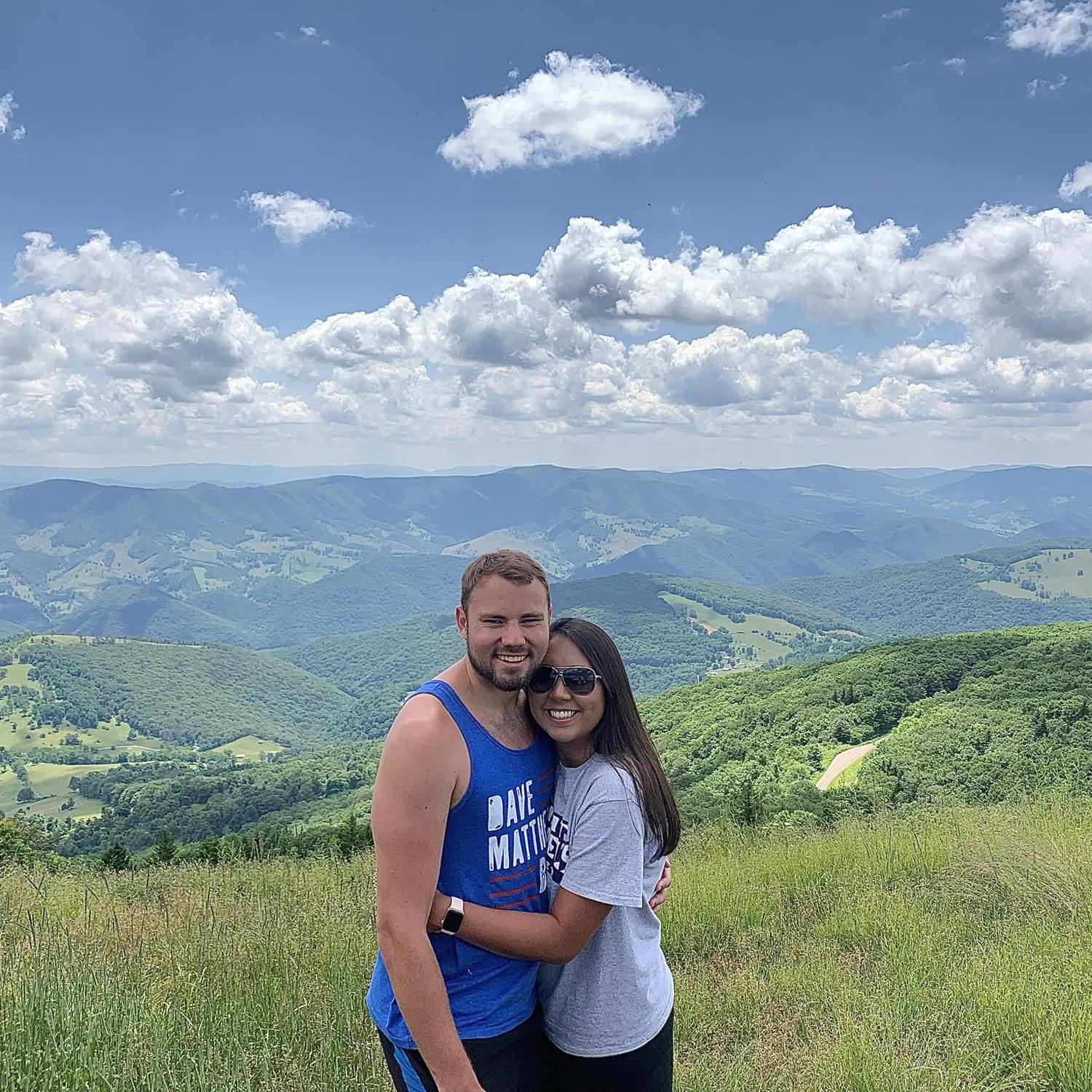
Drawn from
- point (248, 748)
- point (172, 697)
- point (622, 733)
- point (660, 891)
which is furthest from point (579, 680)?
point (172, 697)

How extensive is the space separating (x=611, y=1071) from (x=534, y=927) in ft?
1.78

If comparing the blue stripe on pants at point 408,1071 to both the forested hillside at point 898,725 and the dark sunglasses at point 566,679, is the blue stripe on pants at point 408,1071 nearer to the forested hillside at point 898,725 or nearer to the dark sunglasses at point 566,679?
the dark sunglasses at point 566,679

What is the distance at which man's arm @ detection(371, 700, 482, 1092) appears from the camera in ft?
5.52

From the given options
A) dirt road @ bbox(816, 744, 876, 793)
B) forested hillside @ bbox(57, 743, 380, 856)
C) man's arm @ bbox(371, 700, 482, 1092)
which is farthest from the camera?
forested hillside @ bbox(57, 743, 380, 856)

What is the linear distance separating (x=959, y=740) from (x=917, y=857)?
33.5 metres

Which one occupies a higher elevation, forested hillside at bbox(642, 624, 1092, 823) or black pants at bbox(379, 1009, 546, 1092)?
black pants at bbox(379, 1009, 546, 1092)

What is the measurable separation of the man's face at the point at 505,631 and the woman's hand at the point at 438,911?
519 mm

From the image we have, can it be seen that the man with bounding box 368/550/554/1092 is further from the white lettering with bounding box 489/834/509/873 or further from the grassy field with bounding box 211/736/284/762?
the grassy field with bounding box 211/736/284/762

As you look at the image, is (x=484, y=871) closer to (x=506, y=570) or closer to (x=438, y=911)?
(x=438, y=911)

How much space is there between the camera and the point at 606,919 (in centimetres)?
199

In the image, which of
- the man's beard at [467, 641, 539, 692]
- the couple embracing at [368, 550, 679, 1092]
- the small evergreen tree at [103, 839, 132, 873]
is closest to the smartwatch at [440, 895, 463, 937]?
the couple embracing at [368, 550, 679, 1092]

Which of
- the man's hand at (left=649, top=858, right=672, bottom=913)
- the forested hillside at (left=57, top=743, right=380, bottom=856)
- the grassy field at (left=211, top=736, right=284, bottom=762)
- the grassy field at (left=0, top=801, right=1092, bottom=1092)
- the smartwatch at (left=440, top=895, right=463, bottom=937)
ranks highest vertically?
the smartwatch at (left=440, top=895, right=463, bottom=937)

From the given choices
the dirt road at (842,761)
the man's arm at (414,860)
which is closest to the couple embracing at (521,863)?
the man's arm at (414,860)

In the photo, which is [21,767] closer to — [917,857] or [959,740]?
[959,740]
